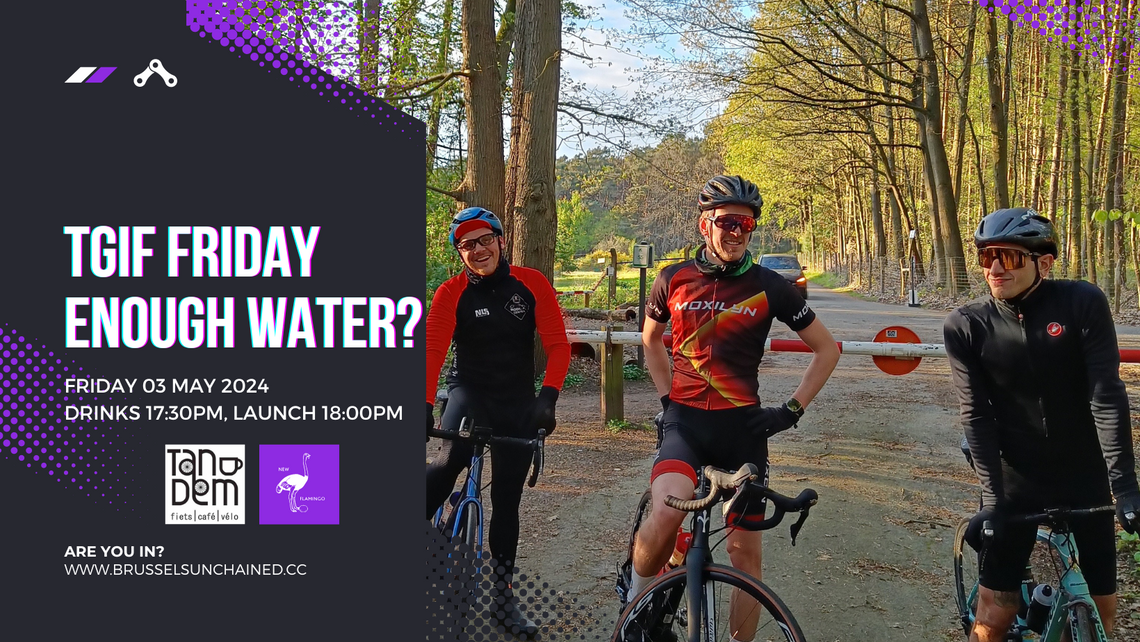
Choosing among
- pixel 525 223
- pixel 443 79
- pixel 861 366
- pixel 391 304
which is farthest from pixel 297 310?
pixel 861 366

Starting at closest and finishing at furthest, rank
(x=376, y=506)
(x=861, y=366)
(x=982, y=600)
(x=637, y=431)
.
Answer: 1. (x=982, y=600)
2. (x=376, y=506)
3. (x=637, y=431)
4. (x=861, y=366)

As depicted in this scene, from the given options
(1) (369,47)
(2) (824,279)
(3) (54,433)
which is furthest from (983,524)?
(2) (824,279)

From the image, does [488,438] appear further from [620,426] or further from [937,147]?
[937,147]

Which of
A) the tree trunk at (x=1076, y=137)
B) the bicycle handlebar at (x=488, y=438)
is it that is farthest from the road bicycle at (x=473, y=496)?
the tree trunk at (x=1076, y=137)

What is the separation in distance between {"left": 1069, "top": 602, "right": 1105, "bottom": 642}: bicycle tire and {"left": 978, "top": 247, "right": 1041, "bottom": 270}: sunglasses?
1128mm

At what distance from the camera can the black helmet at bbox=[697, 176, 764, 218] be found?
11.5 feet

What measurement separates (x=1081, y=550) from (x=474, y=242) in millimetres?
2702

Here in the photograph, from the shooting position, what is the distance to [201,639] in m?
4.32

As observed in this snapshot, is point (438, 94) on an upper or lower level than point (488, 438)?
upper

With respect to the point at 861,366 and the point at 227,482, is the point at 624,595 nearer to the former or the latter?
the point at 227,482

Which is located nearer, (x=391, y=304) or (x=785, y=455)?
(x=391, y=304)

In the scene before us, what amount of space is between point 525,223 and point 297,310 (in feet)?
19.0

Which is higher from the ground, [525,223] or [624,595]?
[525,223]

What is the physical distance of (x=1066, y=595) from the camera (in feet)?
9.82
